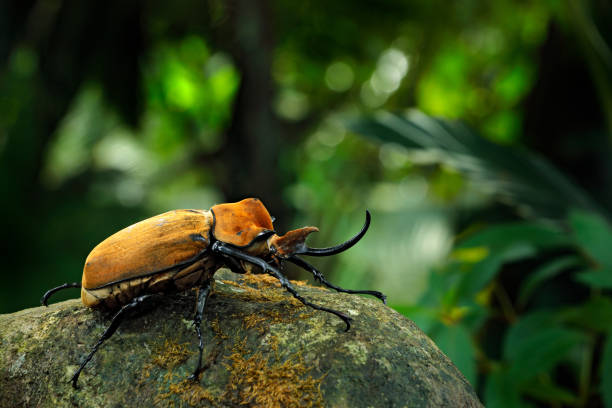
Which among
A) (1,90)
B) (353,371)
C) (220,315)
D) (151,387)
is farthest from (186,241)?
(1,90)

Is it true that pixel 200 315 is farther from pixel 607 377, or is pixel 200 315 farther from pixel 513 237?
pixel 513 237

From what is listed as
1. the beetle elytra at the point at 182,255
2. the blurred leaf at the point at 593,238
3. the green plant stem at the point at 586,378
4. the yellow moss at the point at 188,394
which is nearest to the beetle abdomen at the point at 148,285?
the beetle elytra at the point at 182,255

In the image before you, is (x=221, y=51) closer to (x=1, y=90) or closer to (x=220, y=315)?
(x=1, y=90)

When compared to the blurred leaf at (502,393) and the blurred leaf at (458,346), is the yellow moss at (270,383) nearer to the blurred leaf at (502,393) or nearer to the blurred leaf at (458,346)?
the blurred leaf at (458,346)

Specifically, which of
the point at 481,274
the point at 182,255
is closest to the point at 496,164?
the point at 481,274

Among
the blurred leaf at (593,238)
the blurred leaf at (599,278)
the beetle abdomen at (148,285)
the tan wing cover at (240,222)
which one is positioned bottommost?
Answer: the blurred leaf at (599,278)

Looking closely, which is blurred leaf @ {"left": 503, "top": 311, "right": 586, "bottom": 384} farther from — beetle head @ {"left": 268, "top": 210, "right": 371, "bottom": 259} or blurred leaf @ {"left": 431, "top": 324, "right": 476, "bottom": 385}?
beetle head @ {"left": 268, "top": 210, "right": 371, "bottom": 259}
